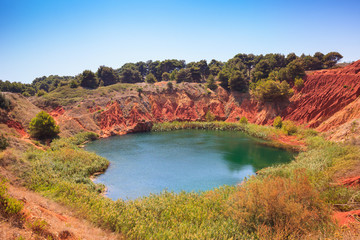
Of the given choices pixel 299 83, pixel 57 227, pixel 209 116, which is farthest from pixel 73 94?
pixel 299 83

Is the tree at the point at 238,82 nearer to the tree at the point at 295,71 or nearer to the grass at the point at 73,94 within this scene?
the tree at the point at 295,71

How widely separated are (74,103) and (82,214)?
120 ft

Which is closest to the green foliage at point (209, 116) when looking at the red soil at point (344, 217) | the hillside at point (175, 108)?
the hillside at point (175, 108)

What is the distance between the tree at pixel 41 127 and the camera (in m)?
26.3

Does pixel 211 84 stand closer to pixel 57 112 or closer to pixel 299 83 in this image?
pixel 299 83

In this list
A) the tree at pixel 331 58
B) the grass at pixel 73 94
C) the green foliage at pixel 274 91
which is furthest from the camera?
the tree at pixel 331 58

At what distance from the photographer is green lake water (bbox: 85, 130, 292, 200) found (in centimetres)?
1836

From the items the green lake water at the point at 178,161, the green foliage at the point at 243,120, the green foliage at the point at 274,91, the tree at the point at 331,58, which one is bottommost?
the green lake water at the point at 178,161

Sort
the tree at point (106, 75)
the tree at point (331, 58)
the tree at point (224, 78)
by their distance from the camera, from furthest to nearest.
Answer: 1. the tree at point (106, 75)
2. the tree at point (224, 78)
3. the tree at point (331, 58)

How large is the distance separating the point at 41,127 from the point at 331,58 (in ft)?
191

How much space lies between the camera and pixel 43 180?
1424cm

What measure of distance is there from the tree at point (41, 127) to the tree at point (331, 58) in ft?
178

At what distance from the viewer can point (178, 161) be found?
2442cm

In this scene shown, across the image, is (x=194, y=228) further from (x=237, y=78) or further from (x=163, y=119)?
(x=237, y=78)
